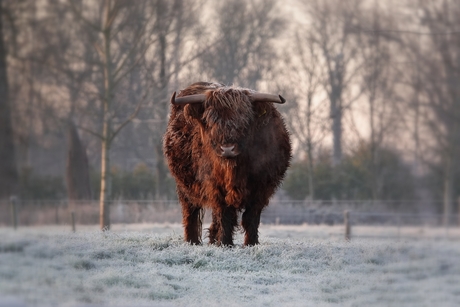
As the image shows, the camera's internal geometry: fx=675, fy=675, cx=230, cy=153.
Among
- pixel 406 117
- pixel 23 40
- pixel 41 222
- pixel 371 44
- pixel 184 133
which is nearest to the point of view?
pixel 23 40

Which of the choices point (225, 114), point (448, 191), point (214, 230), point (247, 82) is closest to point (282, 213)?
point (247, 82)

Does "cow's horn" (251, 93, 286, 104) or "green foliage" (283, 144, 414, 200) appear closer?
"cow's horn" (251, 93, 286, 104)

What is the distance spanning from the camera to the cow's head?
9.24 metres

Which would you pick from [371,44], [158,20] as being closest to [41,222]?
[371,44]

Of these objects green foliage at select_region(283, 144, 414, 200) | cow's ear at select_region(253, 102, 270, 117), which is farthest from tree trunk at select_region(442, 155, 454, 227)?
green foliage at select_region(283, 144, 414, 200)

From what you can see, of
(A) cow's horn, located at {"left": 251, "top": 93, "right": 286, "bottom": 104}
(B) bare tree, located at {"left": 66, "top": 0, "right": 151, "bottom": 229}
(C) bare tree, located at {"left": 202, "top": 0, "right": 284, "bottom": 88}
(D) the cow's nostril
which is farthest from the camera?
(C) bare tree, located at {"left": 202, "top": 0, "right": 284, "bottom": 88}

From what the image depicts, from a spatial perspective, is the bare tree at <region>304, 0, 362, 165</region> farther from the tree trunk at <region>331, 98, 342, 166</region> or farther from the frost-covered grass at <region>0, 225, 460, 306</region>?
the frost-covered grass at <region>0, 225, 460, 306</region>

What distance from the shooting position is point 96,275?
22.3 feet

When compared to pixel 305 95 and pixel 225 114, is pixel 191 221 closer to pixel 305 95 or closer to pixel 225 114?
pixel 225 114

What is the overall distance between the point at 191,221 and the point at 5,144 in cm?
683

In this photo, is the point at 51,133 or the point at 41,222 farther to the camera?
the point at 41,222

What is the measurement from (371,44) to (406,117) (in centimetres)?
143

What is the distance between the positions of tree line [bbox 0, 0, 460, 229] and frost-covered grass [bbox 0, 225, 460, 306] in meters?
0.68

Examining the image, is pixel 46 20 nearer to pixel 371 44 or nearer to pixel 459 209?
pixel 371 44
